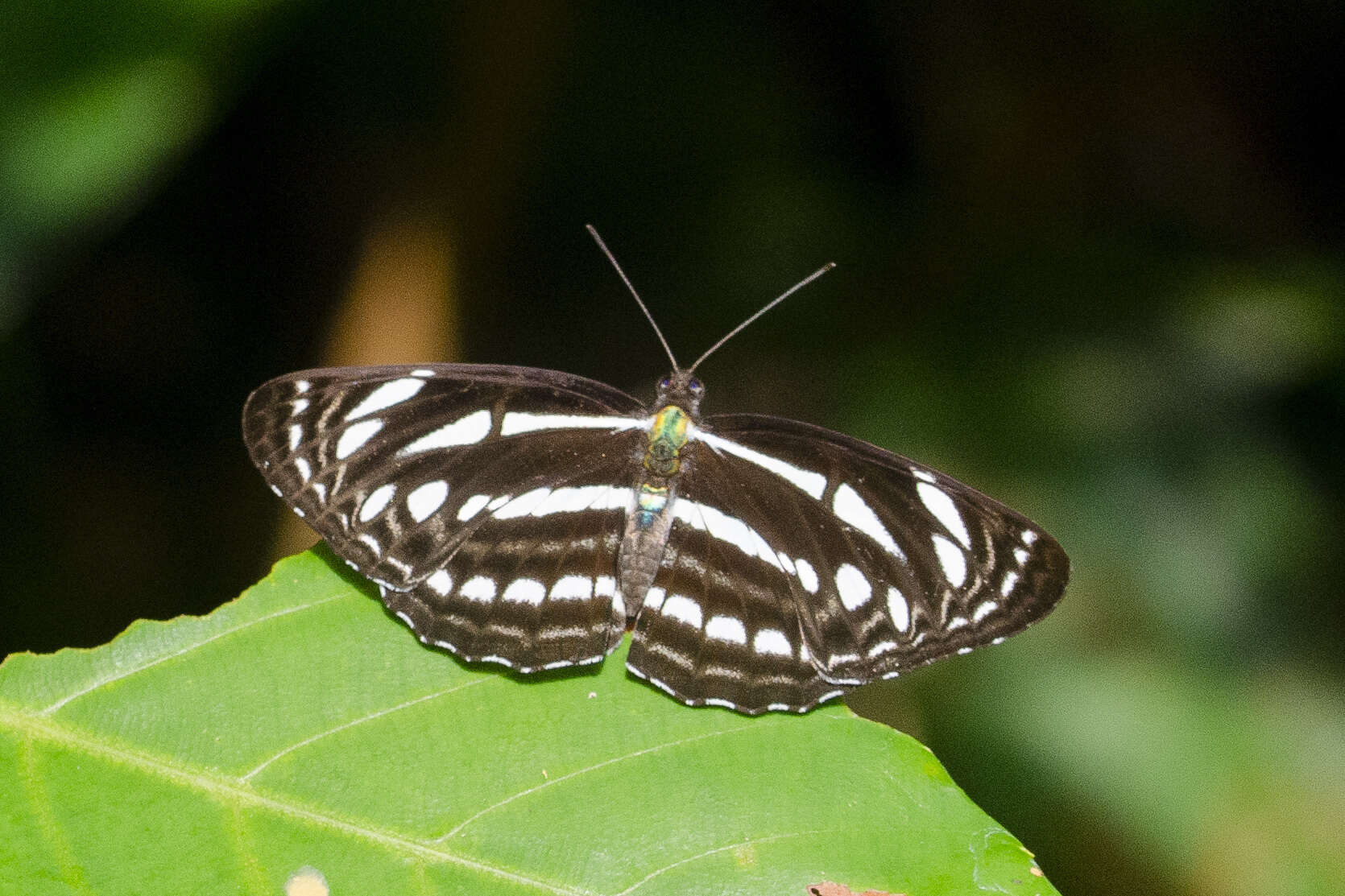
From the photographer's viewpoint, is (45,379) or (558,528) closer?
(558,528)

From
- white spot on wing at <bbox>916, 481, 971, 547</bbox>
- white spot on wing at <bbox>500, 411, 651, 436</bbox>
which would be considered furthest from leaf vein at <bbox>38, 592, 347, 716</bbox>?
white spot on wing at <bbox>916, 481, 971, 547</bbox>

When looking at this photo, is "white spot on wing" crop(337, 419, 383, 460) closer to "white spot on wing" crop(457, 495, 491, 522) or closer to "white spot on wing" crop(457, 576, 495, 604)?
"white spot on wing" crop(457, 495, 491, 522)

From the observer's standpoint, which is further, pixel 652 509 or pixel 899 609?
pixel 652 509

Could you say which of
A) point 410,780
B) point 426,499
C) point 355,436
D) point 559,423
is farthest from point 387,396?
point 410,780

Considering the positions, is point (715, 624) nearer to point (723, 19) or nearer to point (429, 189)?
point (429, 189)

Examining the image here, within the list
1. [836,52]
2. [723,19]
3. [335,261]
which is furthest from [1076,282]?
[335,261]

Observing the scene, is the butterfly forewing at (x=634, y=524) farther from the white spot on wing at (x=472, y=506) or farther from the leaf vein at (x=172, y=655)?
the leaf vein at (x=172, y=655)

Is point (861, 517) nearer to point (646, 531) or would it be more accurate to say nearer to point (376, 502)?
point (646, 531)
